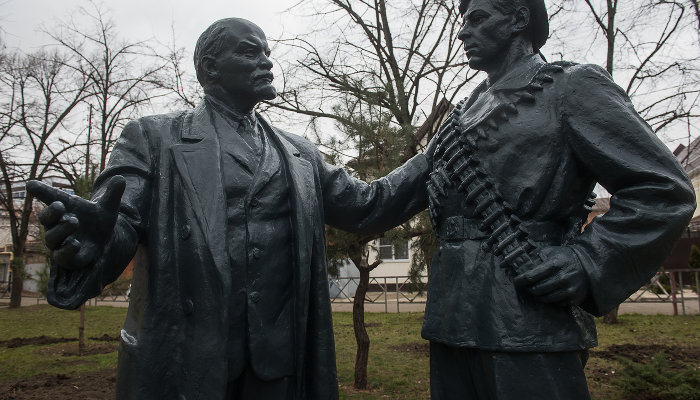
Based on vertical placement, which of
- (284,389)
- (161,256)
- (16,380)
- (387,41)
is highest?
(387,41)

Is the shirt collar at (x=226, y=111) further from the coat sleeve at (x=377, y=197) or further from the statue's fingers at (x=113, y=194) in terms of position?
the statue's fingers at (x=113, y=194)

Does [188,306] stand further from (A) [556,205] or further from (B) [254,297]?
(A) [556,205]

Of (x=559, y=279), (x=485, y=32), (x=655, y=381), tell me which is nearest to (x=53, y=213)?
(x=559, y=279)

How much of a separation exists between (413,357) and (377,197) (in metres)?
7.43

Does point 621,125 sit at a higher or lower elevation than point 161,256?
higher

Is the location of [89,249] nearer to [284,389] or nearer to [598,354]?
[284,389]

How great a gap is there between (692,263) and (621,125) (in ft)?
75.5

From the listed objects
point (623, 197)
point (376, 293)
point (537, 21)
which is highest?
point (537, 21)

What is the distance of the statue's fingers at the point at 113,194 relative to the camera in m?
1.85

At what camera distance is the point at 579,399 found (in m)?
1.95

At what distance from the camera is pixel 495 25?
231 cm

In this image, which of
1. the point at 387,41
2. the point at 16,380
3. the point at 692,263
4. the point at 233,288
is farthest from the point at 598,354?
the point at 692,263

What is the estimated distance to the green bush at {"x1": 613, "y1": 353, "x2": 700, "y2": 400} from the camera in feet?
21.1

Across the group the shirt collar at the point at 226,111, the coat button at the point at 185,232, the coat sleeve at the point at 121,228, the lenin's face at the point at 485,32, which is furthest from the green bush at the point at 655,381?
the coat sleeve at the point at 121,228
